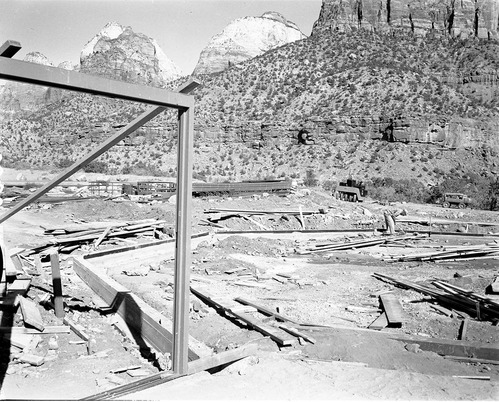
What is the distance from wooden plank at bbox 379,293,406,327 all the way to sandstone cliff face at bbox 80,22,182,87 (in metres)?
79.7

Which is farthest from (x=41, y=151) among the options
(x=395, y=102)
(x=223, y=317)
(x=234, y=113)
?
(x=223, y=317)

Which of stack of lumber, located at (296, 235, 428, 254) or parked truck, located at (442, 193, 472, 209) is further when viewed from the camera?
parked truck, located at (442, 193, 472, 209)

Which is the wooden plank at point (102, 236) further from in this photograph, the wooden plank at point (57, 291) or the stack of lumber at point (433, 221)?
the stack of lumber at point (433, 221)

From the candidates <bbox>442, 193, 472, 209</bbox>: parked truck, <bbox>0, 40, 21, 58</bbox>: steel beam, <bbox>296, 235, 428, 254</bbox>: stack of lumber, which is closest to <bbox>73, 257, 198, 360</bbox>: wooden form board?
<bbox>0, 40, 21, 58</bbox>: steel beam

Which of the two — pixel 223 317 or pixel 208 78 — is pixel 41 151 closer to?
pixel 208 78

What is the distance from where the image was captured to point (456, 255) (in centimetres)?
1619

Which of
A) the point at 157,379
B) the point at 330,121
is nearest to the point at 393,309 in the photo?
the point at 157,379

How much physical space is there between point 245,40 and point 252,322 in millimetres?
111245

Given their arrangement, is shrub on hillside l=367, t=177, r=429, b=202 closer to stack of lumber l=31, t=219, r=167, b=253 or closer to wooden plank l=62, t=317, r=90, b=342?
stack of lumber l=31, t=219, r=167, b=253

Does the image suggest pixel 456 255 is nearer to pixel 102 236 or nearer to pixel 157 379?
pixel 102 236

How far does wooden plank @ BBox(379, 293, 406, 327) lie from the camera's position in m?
8.65

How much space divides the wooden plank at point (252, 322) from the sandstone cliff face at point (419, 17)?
203 ft

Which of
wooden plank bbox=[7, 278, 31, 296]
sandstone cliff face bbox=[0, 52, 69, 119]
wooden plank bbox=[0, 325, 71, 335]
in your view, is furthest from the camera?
A: sandstone cliff face bbox=[0, 52, 69, 119]

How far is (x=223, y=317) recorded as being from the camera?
8.81 meters
